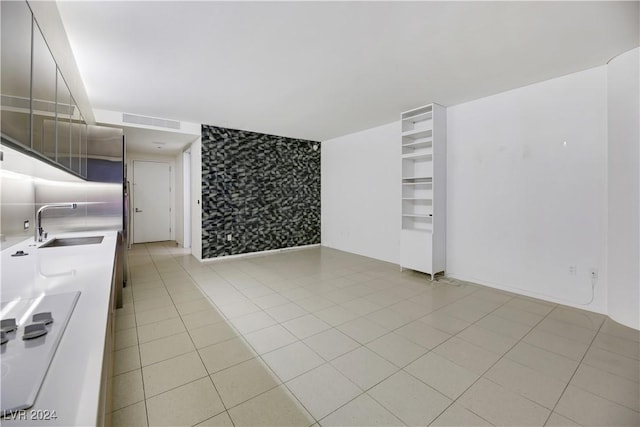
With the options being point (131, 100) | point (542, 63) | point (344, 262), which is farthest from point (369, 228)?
point (131, 100)

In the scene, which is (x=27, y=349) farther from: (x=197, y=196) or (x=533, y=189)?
(x=197, y=196)

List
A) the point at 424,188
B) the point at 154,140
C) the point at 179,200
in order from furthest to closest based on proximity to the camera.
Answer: the point at 179,200 → the point at 154,140 → the point at 424,188

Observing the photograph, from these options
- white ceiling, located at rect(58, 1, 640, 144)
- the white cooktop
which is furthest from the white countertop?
white ceiling, located at rect(58, 1, 640, 144)

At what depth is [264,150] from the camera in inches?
233

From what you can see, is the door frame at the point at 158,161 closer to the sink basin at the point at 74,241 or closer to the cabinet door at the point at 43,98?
the sink basin at the point at 74,241

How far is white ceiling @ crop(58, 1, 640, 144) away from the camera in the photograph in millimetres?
2111

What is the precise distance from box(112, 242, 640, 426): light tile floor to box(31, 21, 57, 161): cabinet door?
1.56 metres

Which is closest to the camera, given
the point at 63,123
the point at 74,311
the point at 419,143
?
the point at 74,311

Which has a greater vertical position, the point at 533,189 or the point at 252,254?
the point at 533,189

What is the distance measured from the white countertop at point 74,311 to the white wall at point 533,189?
13.9ft

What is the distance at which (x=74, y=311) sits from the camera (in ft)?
3.51

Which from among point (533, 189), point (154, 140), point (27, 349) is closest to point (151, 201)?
point (154, 140)

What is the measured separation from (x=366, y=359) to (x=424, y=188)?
126 inches

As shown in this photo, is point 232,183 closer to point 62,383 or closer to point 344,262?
point 344,262
